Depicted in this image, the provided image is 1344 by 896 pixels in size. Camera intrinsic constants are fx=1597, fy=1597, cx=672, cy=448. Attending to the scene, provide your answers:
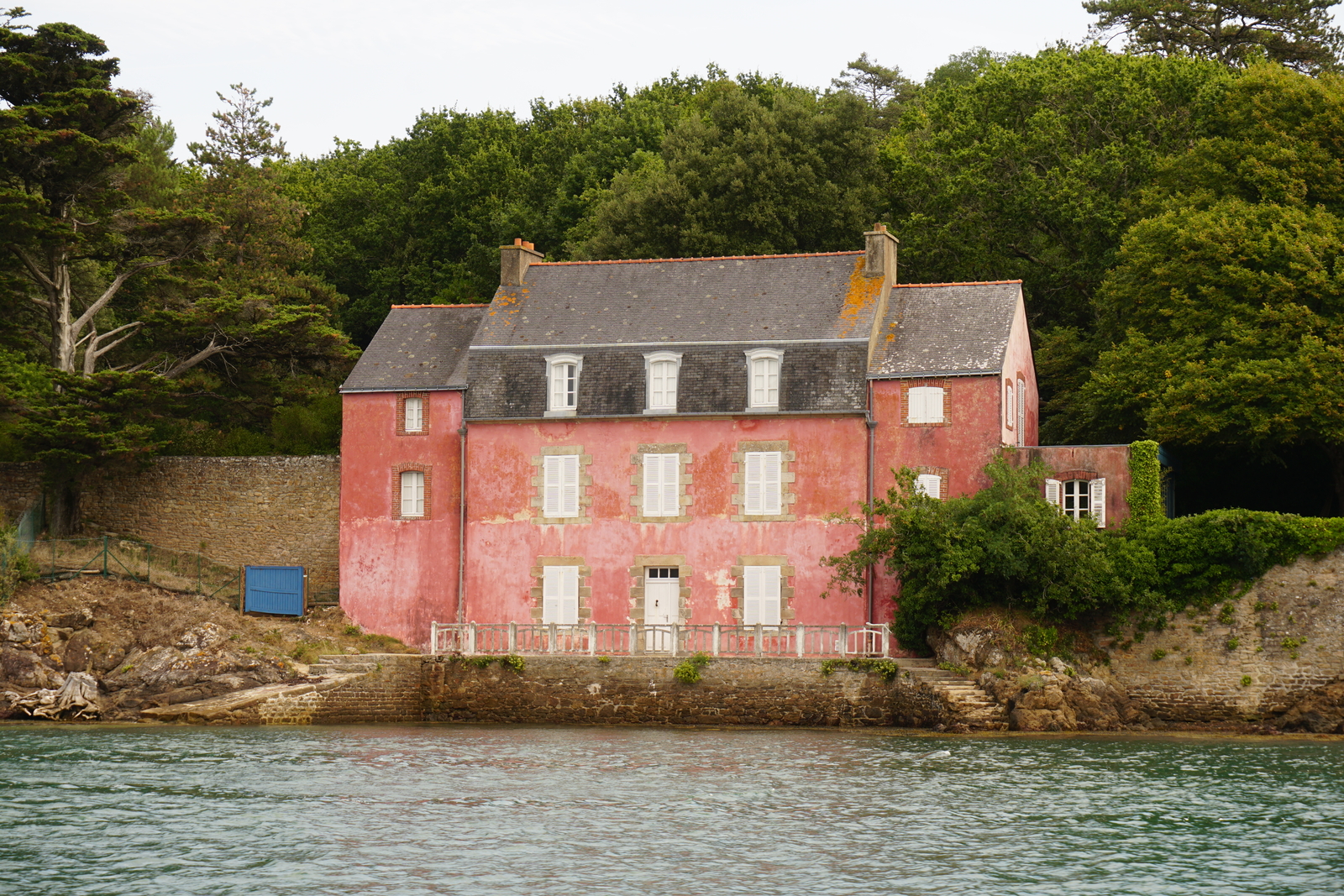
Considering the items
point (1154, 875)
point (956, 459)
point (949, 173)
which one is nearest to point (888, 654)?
point (956, 459)

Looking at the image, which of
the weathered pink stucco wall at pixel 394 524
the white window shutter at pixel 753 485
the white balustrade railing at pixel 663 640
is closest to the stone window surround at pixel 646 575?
the white balustrade railing at pixel 663 640

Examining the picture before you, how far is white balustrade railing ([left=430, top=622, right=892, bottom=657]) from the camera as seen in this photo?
109 ft

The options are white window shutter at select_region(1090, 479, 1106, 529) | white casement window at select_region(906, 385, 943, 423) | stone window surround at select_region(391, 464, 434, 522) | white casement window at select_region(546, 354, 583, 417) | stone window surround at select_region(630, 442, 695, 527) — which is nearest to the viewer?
white window shutter at select_region(1090, 479, 1106, 529)

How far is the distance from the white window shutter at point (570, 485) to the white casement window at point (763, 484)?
159 inches

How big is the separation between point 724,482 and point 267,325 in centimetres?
1331

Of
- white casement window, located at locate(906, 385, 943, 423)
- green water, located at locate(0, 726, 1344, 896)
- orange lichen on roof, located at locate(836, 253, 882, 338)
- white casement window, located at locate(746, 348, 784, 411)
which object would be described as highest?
orange lichen on roof, located at locate(836, 253, 882, 338)

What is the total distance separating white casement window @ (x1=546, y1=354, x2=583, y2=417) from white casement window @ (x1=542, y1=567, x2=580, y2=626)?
3.76 m

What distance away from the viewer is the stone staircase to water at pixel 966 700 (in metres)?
31.4

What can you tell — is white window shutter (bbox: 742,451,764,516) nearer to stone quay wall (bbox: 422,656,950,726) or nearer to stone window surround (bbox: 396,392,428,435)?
stone quay wall (bbox: 422,656,950,726)

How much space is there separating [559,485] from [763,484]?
488 centimetres

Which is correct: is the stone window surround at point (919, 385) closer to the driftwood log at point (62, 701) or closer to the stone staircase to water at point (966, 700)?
the stone staircase to water at point (966, 700)

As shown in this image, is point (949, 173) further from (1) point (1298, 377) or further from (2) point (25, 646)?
(2) point (25, 646)

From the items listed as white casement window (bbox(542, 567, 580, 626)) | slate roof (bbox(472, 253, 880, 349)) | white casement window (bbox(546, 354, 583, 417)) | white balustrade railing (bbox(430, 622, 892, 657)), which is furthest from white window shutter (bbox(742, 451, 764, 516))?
white casement window (bbox(546, 354, 583, 417))

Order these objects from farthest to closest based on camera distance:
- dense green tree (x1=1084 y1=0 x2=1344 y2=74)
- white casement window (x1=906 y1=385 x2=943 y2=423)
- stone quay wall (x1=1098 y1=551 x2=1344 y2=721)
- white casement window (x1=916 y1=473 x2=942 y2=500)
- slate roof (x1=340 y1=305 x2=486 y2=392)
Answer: dense green tree (x1=1084 y1=0 x2=1344 y2=74)
slate roof (x1=340 y1=305 x2=486 y2=392)
white casement window (x1=906 y1=385 x2=943 y2=423)
white casement window (x1=916 y1=473 x2=942 y2=500)
stone quay wall (x1=1098 y1=551 x2=1344 y2=721)
